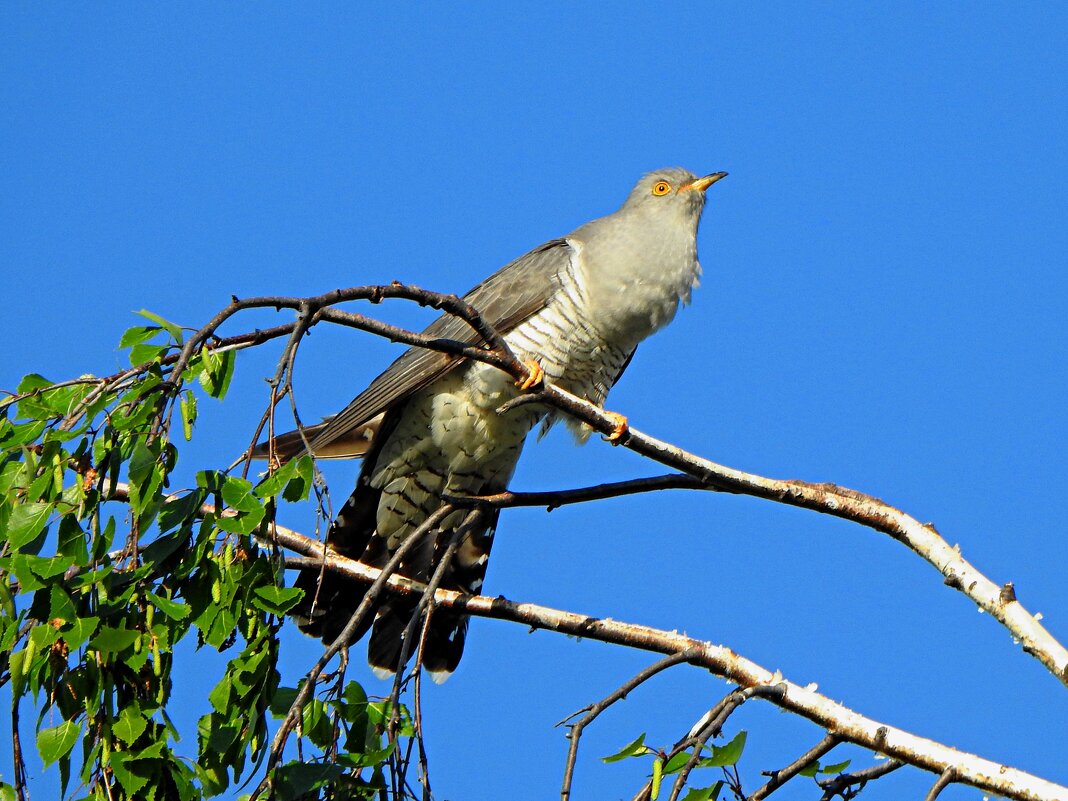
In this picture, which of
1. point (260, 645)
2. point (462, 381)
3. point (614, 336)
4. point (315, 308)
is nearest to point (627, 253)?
point (614, 336)

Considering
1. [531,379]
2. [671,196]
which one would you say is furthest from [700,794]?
[671,196]

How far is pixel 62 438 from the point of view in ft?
6.61

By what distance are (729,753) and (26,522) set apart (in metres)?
1.27

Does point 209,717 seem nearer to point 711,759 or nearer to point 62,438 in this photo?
point 62,438

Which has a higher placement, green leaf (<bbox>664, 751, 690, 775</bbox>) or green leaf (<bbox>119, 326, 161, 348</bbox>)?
green leaf (<bbox>119, 326, 161, 348</bbox>)

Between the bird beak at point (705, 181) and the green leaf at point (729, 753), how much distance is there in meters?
3.09

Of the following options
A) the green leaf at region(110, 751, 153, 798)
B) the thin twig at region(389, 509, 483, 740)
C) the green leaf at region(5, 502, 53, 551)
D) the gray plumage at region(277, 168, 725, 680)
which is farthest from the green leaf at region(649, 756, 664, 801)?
the gray plumage at region(277, 168, 725, 680)

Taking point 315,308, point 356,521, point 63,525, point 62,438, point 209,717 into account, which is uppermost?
point 356,521

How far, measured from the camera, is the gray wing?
435 centimetres

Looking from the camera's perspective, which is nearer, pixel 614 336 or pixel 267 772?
pixel 267 772

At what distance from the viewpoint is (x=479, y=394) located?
14.4 ft

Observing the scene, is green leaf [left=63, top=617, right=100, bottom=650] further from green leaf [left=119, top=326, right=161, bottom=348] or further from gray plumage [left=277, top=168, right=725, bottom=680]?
gray plumage [left=277, top=168, right=725, bottom=680]

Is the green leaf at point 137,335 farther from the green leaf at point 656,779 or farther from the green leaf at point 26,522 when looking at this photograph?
the green leaf at point 656,779

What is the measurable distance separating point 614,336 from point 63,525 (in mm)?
2720
